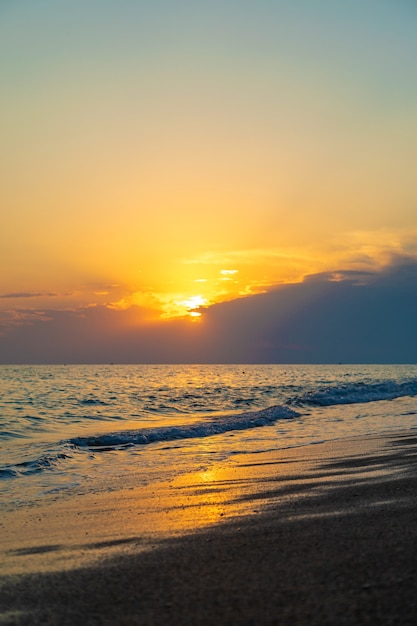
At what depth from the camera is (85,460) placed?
45.9ft

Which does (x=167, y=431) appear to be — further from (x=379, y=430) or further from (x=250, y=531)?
(x=250, y=531)

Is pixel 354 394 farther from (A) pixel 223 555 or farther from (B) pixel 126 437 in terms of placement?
(A) pixel 223 555

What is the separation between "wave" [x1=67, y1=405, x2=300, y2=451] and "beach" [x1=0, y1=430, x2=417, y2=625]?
9.61m

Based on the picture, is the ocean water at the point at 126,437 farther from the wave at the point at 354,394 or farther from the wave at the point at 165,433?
the wave at the point at 354,394

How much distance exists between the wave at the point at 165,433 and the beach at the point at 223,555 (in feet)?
31.5

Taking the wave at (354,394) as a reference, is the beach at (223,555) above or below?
above

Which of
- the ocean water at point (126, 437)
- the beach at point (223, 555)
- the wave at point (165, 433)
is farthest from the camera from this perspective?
the wave at point (165, 433)

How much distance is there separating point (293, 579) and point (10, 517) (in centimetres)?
488

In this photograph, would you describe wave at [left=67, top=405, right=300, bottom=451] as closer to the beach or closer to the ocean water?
the ocean water

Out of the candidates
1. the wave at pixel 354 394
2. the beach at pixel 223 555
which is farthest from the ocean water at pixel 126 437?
the beach at pixel 223 555

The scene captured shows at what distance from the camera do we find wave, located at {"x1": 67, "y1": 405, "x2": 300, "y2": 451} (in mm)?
17812

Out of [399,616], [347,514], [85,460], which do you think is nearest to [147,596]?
[399,616]

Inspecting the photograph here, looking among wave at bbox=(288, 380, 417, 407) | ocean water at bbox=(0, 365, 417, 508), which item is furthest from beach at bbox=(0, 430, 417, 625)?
wave at bbox=(288, 380, 417, 407)

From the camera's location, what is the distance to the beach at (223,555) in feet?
11.0
